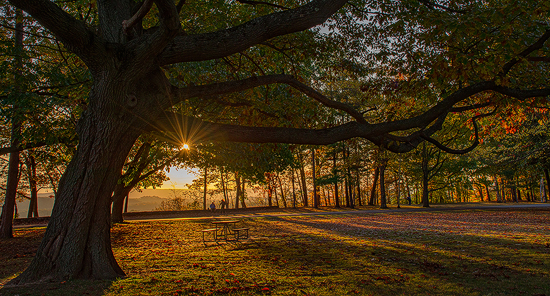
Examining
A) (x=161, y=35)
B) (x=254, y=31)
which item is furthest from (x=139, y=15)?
(x=254, y=31)

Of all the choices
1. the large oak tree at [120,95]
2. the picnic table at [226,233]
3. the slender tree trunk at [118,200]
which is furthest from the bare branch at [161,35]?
the slender tree trunk at [118,200]

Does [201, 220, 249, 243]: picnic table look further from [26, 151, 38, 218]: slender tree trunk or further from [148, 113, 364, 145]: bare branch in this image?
[26, 151, 38, 218]: slender tree trunk

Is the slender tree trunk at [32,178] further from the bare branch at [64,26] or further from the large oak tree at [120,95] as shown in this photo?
the bare branch at [64,26]

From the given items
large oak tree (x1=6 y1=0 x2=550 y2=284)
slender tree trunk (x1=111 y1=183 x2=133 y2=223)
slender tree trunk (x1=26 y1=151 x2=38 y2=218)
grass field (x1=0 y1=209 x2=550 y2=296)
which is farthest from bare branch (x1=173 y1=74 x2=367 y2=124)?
slender tree trunk (x1=26 y1=151 x2=38 y2=218)

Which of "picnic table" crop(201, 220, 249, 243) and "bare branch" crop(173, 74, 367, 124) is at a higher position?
"bare branch" crop(173, 74, 367, 124)

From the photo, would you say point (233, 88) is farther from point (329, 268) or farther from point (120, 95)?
point (329, 268)

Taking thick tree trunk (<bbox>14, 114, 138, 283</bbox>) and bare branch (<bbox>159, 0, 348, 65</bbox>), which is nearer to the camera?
thick tree trunk (<bbox>14, 114, 138, 283</bbox>)

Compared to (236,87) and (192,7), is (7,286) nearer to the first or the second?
(236,87)

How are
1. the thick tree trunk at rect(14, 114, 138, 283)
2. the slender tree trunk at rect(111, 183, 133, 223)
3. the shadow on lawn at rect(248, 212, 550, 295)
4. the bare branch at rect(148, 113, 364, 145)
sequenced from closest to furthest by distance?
the shadow on lawn at rect(248, 212, 550, 295)
the thick tree trunk at rect(14, 114, 138, 283)
the bare branch at rect(148, 113, 364, 145)
the slender tree trunk at rect(111, 183, 133, 223)

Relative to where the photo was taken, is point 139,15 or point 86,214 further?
point 86,214

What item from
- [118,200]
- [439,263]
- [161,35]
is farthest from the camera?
[118,200]

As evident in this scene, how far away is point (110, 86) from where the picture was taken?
564 centimetres

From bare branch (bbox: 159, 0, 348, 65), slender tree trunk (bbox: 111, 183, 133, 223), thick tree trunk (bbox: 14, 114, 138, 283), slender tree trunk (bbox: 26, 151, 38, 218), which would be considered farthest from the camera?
slender tree trunk (bbox: 26, 151, 38, 218)

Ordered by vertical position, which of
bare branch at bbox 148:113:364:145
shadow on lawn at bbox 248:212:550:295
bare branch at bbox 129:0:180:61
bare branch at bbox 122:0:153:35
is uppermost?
bare branch at bbox 122:0:153:35
